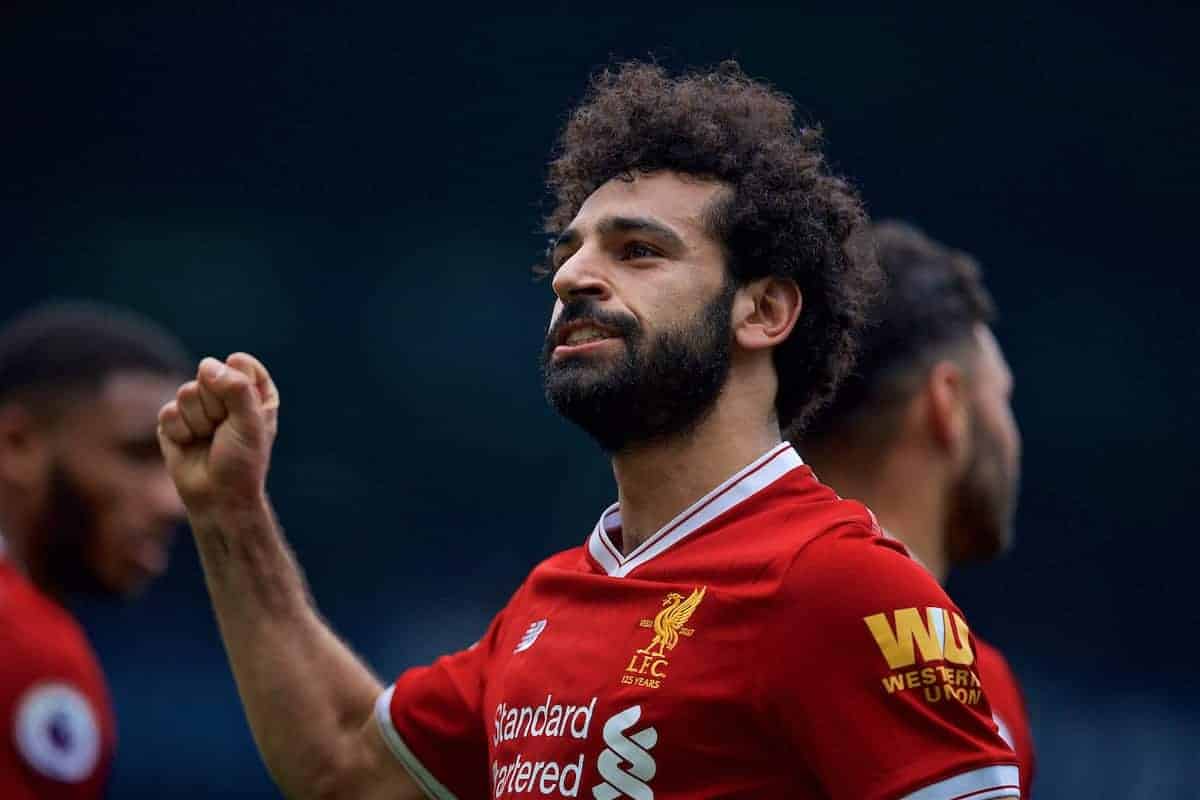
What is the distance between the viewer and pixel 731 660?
84.8 inches

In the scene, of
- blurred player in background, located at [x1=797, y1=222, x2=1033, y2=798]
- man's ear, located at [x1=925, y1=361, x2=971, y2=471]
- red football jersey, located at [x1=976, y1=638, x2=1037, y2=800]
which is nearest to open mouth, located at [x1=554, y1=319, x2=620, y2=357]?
blurred player in background, located at [x1=797, y1=222, x2=1033, y2=798]

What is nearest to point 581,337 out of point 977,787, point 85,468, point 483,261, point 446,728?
point 446,728

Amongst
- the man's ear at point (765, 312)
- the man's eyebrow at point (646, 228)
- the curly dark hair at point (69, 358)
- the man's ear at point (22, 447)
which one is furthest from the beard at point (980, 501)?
the man's ear at point (22, 447)

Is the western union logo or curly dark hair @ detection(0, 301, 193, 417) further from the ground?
curly dark hair @ detection(0, 301, 193, 417)

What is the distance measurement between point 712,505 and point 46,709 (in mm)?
1645

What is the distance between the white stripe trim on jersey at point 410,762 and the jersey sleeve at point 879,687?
0.79 metres

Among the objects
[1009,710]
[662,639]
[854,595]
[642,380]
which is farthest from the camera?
[1009,710]

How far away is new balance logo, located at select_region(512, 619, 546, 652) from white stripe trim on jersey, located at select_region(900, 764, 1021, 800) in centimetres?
70

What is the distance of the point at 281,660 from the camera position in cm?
273

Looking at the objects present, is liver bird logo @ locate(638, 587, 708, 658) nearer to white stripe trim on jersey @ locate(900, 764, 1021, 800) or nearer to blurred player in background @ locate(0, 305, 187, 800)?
white stripe trim on jersey @ locate(900, 764, 1021, 800)

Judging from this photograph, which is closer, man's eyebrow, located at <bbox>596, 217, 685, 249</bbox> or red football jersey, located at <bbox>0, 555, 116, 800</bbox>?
man's eyebrow, located at <bbox>596, 217, 685, 249</bbox>

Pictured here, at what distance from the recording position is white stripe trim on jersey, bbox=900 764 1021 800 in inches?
78.3

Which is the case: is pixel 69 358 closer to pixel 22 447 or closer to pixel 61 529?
pixel 22 447

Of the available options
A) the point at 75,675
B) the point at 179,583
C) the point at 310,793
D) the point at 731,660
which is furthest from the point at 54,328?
the point at 179,583
